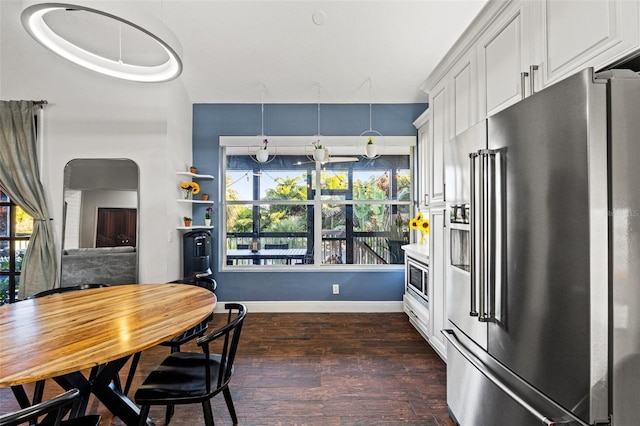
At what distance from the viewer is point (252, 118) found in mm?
3746

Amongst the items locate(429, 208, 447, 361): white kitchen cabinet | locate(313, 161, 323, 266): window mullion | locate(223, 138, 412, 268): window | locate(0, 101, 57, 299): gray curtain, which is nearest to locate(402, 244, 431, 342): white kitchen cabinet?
locate(429, 208, 447, 361): white kitchen cabinet

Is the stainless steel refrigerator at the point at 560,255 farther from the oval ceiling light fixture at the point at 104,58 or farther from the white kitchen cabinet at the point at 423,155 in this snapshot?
the white kitchen cabinet at the point at 423,155

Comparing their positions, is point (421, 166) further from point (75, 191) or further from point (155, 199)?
point (75, 191)

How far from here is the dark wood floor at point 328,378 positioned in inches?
72.5

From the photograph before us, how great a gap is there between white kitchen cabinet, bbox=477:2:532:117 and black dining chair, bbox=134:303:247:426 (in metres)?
1.89

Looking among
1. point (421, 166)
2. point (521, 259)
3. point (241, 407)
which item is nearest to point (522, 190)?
point (521, 259)

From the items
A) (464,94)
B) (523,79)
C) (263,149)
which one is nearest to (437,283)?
(464,94)

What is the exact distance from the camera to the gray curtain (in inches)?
113

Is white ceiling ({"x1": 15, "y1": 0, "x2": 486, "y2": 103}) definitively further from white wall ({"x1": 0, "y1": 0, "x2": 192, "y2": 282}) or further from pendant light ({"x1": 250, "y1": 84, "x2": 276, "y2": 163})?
white wall ({"x1": 0, "y1": 0, "x2": 192, "y2": 282})

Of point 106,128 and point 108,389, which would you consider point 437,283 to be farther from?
point 106,128

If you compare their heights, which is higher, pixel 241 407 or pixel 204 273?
pixel 204 273

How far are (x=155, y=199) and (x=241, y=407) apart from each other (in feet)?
7.14

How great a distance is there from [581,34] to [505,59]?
1.56 ft

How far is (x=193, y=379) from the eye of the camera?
1.51m
